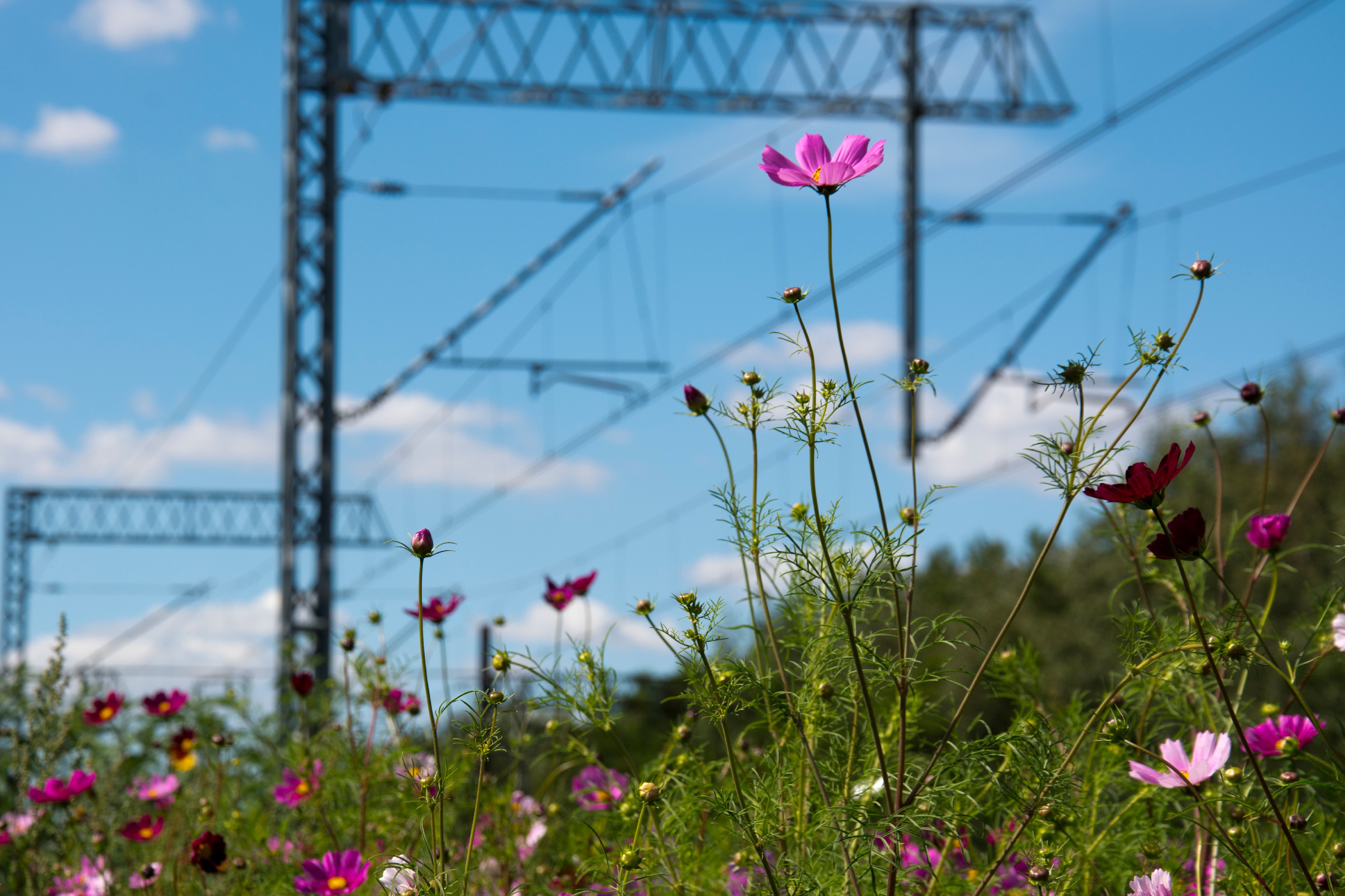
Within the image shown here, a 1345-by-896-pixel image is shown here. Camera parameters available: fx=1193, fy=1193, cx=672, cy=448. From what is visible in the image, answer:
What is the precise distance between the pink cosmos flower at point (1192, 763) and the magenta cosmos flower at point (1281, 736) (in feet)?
0.90

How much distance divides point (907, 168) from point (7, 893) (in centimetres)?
751

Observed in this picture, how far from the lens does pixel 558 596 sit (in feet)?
6.98

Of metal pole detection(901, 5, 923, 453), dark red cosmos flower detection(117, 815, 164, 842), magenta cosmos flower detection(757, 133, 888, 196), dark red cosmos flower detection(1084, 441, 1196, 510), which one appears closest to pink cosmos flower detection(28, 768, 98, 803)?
dark red cosmos flower detection(117, 815, 164, 842)

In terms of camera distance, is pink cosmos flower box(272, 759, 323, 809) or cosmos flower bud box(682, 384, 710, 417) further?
pink cosmos flower box(272, 759, 323, 809)

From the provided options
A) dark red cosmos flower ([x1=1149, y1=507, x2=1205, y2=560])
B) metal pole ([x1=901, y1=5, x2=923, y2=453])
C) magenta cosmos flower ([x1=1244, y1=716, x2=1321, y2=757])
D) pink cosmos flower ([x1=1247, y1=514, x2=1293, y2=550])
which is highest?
metal pole ([x1=901, y1=5, x2=923, y2=453])

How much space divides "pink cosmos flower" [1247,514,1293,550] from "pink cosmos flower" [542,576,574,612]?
3.54 ft

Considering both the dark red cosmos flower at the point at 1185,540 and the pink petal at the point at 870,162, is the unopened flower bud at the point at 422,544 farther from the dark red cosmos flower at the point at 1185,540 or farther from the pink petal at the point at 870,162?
the dark red cosmos flower at the point at 1185,540

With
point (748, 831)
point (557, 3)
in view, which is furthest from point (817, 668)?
point (557, 3)

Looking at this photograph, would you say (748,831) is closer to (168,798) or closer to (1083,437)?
(1083,437)

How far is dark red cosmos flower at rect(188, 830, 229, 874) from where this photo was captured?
1691mm

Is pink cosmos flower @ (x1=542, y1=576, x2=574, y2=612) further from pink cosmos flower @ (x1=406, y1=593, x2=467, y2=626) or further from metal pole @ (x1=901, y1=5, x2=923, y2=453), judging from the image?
metal pole @ (x1=901, y1=5, x2=923, y2=453)

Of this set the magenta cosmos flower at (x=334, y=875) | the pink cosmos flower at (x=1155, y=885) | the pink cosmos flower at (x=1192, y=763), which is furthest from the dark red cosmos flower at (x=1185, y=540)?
the magenta cosmos flower at (x=334, y=875)

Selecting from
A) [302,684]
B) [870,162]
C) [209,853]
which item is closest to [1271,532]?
[870,162]

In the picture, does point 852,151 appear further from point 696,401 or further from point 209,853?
point 209,853
